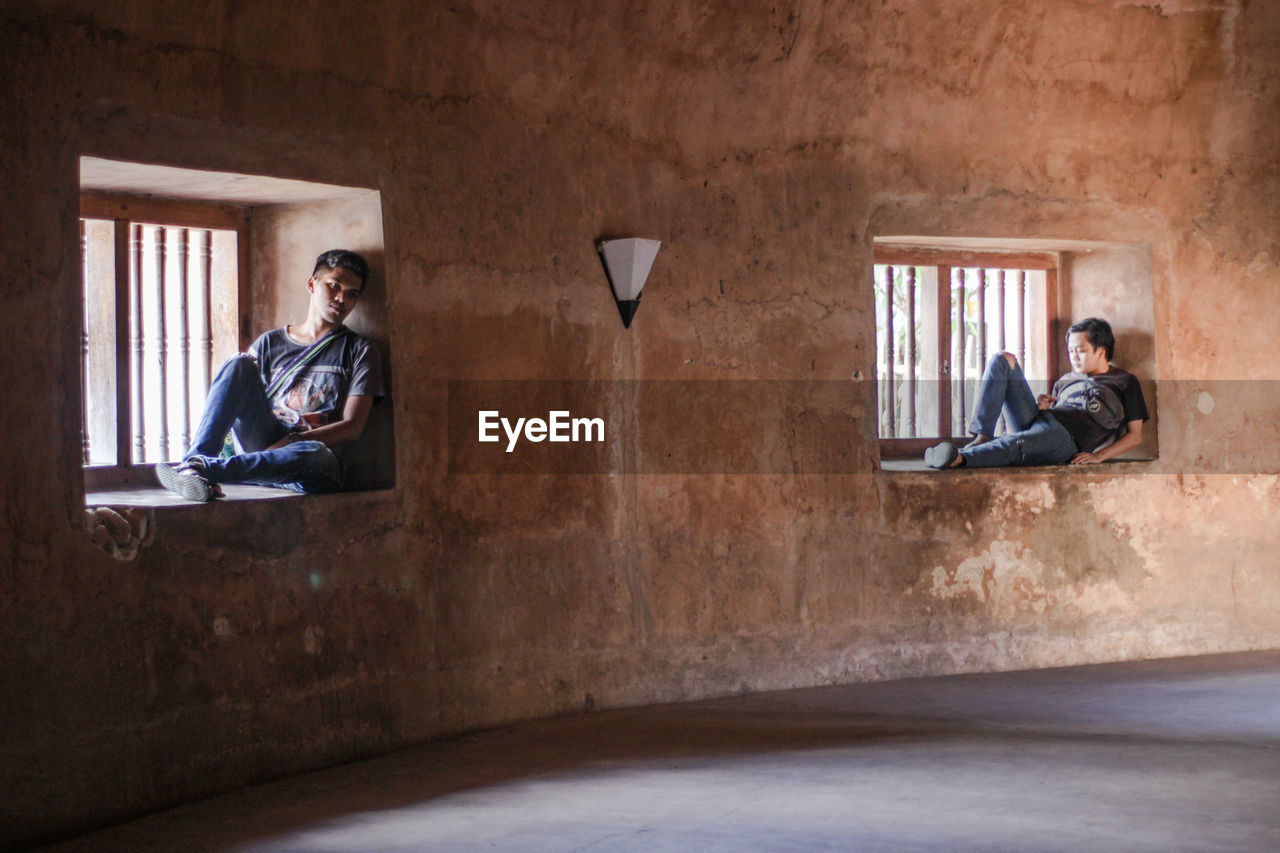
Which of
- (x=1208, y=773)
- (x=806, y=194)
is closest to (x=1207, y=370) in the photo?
(x=806, y=194)

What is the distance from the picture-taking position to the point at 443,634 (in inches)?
199

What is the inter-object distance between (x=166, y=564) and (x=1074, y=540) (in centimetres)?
438

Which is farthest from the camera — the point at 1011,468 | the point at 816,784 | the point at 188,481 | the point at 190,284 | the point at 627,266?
the point at 1011,468

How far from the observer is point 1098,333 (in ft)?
21.6

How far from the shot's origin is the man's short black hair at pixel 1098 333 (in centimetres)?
659

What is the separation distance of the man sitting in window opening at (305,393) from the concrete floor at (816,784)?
3.67 ft

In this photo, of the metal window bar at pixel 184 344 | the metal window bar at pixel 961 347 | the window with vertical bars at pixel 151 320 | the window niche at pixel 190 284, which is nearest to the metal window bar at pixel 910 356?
the metal window bar at pixel 961 347

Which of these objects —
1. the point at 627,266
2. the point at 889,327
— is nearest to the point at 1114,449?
the point at 889,327

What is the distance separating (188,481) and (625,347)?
6.59 ft

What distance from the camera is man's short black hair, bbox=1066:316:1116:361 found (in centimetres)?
659

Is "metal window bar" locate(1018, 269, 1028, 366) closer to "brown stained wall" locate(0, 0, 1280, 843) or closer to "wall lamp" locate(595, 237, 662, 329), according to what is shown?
"brown stained wall" locate(0, 0, 1280, 843)

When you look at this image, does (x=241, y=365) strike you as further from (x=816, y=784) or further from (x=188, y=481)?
(x=816, y=784)

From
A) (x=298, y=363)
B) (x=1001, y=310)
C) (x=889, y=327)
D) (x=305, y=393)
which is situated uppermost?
(x=1001, y=310)

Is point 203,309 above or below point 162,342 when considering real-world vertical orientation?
above
